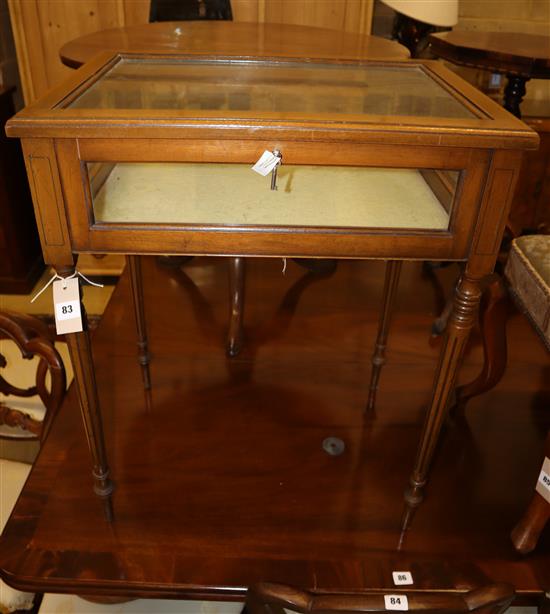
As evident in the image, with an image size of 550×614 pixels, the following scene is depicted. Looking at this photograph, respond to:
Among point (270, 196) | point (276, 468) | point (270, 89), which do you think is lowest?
point (276, 468)

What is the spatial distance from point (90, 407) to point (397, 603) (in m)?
0.49

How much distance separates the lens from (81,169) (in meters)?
0.64

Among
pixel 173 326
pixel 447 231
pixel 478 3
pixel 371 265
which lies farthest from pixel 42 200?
pixel 478 3

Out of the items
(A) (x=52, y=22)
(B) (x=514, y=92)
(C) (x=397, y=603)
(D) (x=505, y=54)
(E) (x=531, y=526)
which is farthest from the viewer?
(A) (x=52, y=22)

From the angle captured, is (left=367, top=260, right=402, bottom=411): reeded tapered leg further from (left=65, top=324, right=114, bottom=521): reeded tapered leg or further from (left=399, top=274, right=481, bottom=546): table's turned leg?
(left=65, top=324, right=114, bottom=521): reeded tapered leg

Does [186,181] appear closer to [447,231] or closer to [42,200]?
[42,200]

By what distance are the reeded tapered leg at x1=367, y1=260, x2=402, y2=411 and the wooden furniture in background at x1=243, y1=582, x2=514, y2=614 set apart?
63 centimetres

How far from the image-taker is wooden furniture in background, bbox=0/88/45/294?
1.95 metres

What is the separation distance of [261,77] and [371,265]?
0.97 m

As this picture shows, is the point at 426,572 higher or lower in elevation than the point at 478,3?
lower

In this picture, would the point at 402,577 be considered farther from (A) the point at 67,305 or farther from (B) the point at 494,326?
(A) the point at 67,305

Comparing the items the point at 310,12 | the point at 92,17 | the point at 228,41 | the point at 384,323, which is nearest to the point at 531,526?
the point at 384,323

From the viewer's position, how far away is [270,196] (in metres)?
0.75

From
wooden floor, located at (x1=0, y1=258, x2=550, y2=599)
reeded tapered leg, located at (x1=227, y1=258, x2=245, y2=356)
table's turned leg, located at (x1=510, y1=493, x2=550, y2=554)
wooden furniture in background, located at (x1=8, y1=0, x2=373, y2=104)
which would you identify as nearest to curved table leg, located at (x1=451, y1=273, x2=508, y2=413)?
wooden floor, located at (x1=0, y1=258, x2=550, y2=599)
